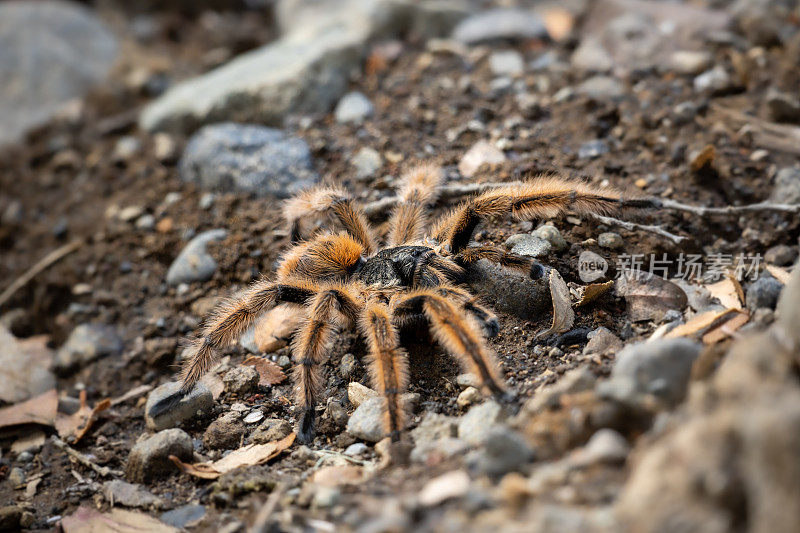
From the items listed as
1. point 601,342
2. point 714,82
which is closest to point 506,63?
point 714,82

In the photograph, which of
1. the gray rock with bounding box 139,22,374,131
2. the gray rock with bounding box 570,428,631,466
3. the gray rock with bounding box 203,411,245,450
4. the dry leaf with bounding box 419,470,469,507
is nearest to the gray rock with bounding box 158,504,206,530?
the gray rock with bounding box 203,411,245,450

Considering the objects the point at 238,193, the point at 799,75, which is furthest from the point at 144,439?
the point at 799,75

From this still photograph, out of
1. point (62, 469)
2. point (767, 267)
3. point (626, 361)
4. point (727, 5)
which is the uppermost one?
point (727, 5)

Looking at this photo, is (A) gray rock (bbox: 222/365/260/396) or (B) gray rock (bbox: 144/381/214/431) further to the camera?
(A) gray rock (bbox: 222/365/260/396)

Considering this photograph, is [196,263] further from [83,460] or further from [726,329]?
[726,329]

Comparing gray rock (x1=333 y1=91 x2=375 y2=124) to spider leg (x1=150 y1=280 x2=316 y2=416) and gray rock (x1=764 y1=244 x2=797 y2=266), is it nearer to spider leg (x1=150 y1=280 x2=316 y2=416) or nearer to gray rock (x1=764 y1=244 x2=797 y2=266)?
spider leg (x1=150 y1=280 x2=316 y2=416)

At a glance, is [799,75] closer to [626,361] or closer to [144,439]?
[626,361]
